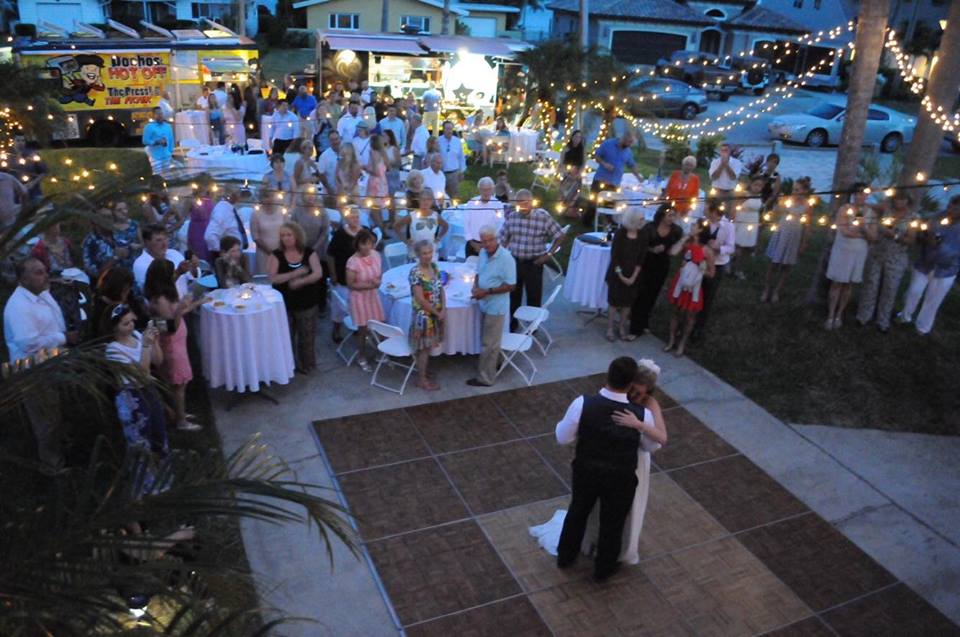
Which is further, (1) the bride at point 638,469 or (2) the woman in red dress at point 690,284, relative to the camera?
(2) the woman in red dress at point 690,284

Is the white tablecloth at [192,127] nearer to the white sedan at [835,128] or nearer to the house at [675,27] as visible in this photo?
the white sedan at [835,128]

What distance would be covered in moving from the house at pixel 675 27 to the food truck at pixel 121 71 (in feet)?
63.0

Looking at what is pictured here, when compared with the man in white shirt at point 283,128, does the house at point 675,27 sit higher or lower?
higher

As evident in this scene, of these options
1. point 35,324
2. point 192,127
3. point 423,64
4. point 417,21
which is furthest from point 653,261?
point 417,21

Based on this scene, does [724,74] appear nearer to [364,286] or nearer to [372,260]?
[372,260]

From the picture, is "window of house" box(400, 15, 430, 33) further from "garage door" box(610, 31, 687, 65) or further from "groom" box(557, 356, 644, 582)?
"groom" box(557, 356, 644, 582)

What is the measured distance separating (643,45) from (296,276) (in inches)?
1187

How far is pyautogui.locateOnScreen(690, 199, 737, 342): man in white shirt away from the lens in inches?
294

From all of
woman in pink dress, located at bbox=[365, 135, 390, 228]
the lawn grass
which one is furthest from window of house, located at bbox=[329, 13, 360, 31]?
the lawn grass

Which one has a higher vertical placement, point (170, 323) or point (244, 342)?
point (170, 323)

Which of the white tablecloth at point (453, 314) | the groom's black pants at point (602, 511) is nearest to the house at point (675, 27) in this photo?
the white tablecloth at point (453, 314)

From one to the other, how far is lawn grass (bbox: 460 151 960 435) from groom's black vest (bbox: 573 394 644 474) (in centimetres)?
317

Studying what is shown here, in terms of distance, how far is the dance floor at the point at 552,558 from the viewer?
436 centimetres

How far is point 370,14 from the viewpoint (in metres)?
31.6
